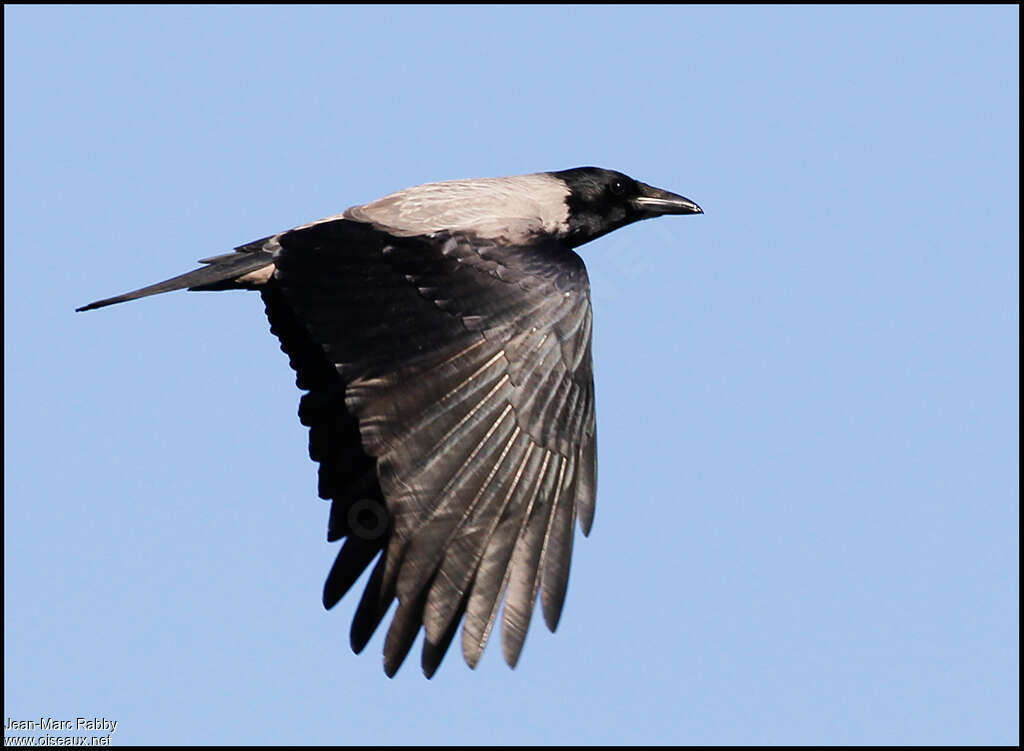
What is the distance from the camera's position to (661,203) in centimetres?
1034

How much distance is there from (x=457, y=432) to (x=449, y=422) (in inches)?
2.3

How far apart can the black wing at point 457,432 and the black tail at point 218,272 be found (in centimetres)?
77

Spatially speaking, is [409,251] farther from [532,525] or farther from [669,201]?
[669,201]

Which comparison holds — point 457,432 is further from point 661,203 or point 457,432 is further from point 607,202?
point 661,203

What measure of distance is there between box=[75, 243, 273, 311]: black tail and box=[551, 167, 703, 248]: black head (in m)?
2.08

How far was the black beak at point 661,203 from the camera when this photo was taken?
10320 millimetres

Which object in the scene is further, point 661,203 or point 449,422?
point 661,203

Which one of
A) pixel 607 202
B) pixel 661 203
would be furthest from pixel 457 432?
pixel 661 203

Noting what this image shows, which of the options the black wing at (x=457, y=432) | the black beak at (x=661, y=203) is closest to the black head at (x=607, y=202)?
the black beak at (x=661, y=203)

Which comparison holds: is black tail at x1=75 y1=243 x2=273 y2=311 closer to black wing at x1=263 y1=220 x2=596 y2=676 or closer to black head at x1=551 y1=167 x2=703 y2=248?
black wing at x1=263 y1=220 x2=596 y2=676

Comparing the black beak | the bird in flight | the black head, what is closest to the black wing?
the bird in flight

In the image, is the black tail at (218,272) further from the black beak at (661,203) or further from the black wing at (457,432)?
the black beak at (661,203)

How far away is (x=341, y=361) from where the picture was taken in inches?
293

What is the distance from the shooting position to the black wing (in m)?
7.14
